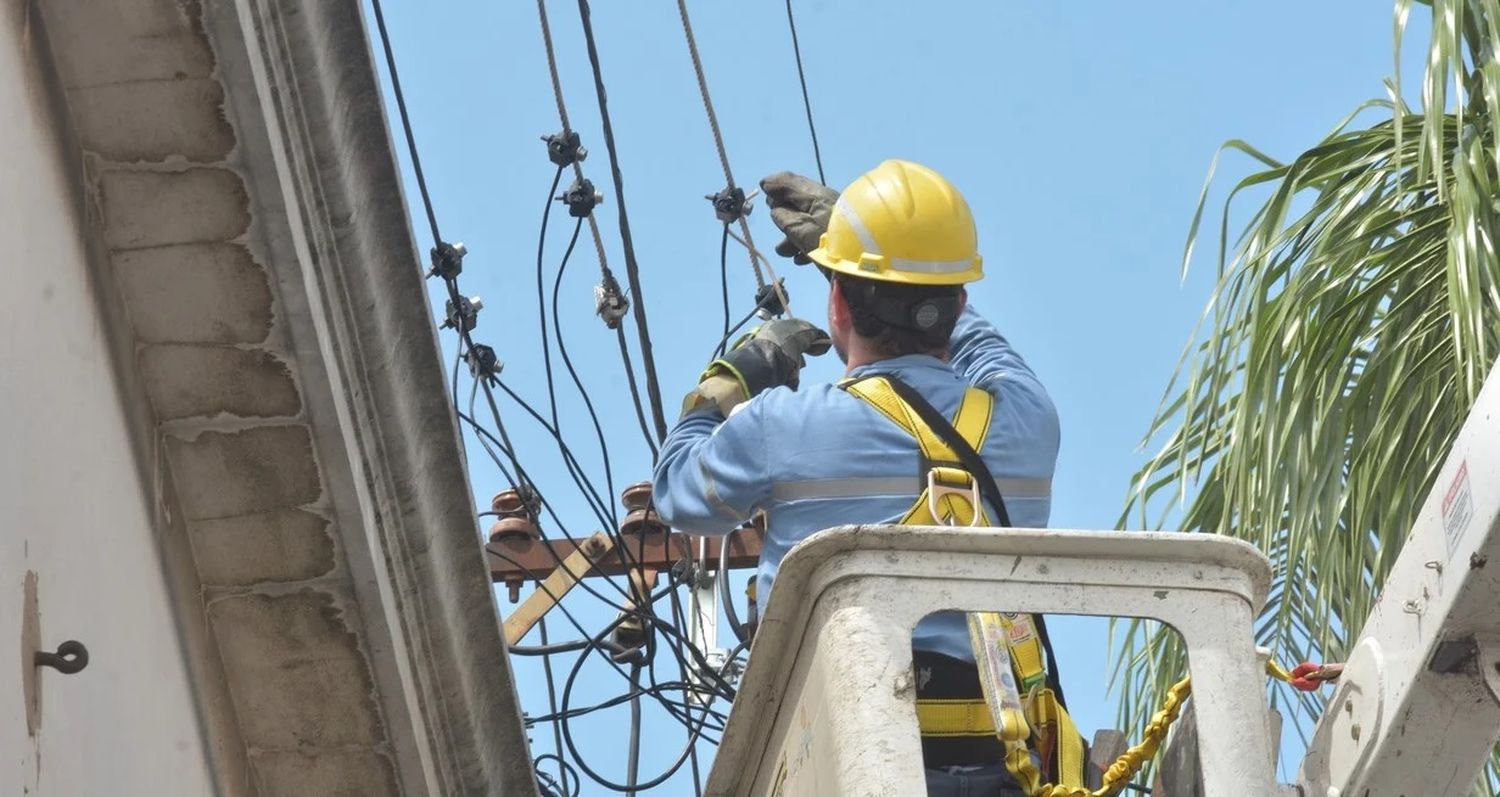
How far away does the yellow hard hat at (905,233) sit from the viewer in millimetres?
5195

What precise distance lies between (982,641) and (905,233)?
1319 millimetres

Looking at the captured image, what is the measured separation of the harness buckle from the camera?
450cm

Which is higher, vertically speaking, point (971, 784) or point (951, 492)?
point (951, 492)

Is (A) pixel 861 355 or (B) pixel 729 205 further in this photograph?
(B) pixel 729 205

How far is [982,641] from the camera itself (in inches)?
165

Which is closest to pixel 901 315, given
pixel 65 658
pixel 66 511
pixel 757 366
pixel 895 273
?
pixel 895 273

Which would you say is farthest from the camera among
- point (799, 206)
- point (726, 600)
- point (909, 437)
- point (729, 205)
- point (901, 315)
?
point (729, 205)

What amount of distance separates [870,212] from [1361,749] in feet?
5.96

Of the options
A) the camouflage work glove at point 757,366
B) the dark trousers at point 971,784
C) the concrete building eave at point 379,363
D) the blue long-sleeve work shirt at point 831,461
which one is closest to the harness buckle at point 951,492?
the blue long-sleeve work shirt at point 831,461

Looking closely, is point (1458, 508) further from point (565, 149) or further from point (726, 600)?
point (565, 149)

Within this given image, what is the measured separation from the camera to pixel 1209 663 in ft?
12.8

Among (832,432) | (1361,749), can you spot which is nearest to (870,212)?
(832,432)

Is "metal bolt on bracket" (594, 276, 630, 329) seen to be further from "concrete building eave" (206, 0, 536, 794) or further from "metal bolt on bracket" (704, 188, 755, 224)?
"concrete building eave" (206, 0, 536, 794)

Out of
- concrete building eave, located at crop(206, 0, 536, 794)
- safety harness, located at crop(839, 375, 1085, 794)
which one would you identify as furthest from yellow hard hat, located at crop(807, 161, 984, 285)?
concrete building eave, located at crop(206, 0, 536, 794)
